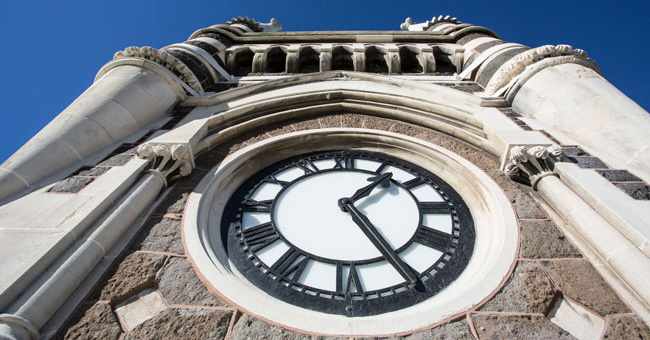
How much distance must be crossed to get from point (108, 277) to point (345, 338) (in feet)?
5.34

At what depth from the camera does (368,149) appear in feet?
17.4

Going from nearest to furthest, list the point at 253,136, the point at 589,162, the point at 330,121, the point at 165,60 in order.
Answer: the point at 589,162 → the point at 253,136 → the point at 330,121 → the point at 165,60

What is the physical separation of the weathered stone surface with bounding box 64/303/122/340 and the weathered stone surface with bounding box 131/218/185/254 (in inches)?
24.3

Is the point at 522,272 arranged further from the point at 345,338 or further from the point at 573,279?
the point at 345,338

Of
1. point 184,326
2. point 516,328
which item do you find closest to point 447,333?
point 516,328

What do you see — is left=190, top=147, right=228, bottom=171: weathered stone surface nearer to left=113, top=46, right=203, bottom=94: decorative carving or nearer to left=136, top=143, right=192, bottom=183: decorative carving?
left=136, top=143, right=192, bottom=183: decorative carving

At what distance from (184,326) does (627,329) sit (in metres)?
2.60

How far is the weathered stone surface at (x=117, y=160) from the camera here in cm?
405

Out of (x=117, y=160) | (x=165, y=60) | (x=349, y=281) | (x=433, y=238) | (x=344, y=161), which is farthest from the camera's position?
(x=165, y=60)

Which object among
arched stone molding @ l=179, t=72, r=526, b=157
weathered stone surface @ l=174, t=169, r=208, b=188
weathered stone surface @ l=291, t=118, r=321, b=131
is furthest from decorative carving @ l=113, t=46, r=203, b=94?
weathered stone surface @ l=174, t=169, r=208, b=188

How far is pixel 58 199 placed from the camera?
3.39 meters

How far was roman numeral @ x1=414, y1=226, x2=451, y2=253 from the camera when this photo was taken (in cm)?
369

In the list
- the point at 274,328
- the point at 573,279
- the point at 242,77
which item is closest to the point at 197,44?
the point at 242,77

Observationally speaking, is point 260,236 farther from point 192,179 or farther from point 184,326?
point 184,326
